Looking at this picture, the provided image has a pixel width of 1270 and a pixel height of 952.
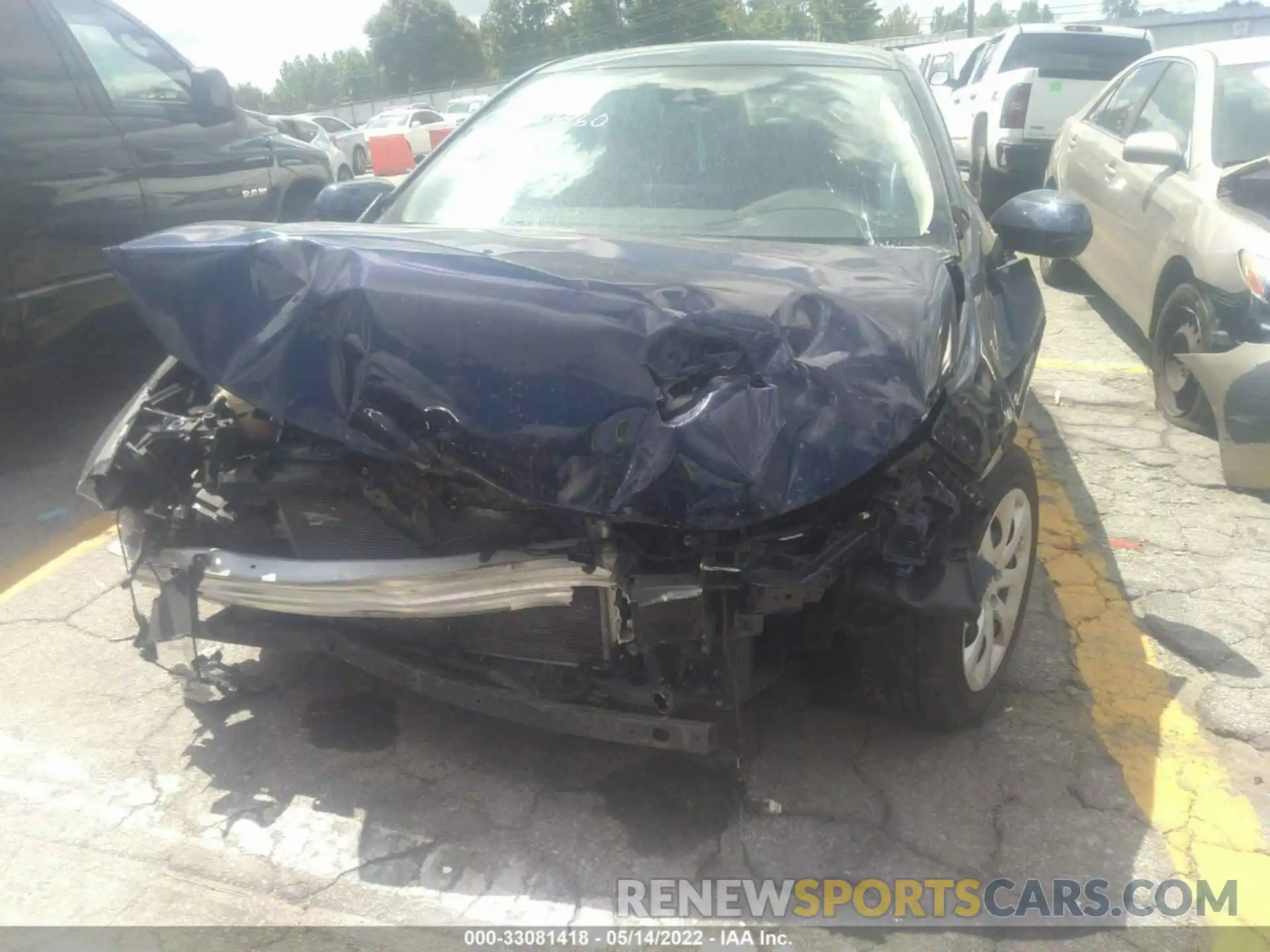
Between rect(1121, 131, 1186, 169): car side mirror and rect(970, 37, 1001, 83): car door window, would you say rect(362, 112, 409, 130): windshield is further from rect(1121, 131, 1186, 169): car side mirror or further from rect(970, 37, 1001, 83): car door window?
rect(1121, 131, 1186, 169): car side mirror

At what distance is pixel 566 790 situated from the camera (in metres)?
2.55

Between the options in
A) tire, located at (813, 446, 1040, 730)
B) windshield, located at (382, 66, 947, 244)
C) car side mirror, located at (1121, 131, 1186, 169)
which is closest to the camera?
tire, located at (813, 446, 1040, 730)

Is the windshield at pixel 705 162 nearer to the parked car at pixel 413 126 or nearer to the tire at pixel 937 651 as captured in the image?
the tire at pixel 937 651

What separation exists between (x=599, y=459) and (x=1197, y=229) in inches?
157

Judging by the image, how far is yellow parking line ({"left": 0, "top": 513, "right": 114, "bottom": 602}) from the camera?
3.66 meters

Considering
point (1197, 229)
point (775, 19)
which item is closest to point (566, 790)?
point (1197, 229)

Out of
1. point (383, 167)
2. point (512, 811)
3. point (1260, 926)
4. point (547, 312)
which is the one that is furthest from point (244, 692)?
point (383, 167)

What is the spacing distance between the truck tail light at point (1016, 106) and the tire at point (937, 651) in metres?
7.77

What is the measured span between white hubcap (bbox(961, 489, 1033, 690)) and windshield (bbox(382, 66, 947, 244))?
855 millimetres

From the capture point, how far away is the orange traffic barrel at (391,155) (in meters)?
21.3

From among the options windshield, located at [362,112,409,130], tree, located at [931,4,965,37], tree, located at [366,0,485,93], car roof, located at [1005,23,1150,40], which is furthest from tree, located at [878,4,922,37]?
car roof, located at [1005,23,1150,40]

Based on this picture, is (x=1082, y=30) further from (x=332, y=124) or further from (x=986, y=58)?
Answer: (x=332, y=124)

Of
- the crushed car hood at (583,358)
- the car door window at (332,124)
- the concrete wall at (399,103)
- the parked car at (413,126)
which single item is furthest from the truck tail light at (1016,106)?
the concrete wall at (399,103)

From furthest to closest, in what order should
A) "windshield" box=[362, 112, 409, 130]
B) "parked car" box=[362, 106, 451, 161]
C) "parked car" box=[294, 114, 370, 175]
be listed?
"windshield" box=[362, 112, 409, 130] < "parked car" box=[362, 106, 451, 161] < "parked car" box=[294, 114, 370, 175]
